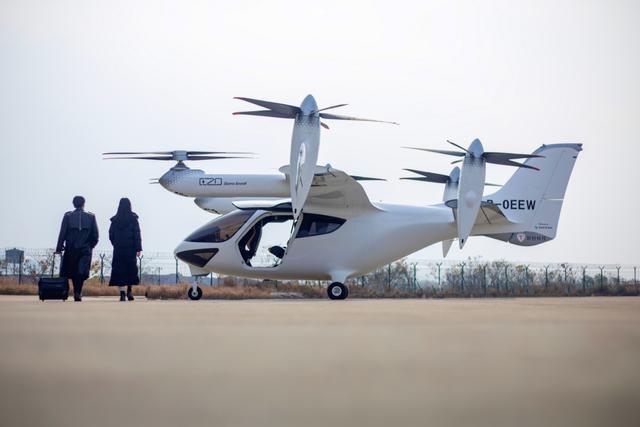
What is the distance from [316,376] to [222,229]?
669 inches

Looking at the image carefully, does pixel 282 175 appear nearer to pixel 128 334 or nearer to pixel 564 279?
pixel 128 334

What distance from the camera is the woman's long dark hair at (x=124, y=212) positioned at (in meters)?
18.7

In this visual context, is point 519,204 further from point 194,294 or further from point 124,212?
point 124,212

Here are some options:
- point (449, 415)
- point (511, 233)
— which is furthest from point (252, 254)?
point (449, 415)

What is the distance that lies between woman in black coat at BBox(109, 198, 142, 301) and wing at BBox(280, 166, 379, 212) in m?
3.51

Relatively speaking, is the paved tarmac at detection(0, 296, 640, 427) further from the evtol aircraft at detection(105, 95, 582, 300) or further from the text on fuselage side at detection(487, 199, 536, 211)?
the text on fuselage side at detection(487, 199, 536, 211)

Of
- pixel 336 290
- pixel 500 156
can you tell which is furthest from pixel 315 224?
pixel 500 156

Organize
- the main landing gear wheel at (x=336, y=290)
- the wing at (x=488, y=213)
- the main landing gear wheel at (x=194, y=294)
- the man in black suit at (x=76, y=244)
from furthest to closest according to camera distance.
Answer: the wing at (x=488, y=213) < the main landing gear wheel at (x=336, y=290) < the main landing gear wheel at (x=194, y=294) < the man in black suit at (x=76, y=244)

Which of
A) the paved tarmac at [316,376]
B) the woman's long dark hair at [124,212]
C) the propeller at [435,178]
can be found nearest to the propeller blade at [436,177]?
the propeller at [435,178]

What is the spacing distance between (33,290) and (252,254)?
199 inches

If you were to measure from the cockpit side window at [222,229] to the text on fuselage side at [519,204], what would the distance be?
28.6 ft

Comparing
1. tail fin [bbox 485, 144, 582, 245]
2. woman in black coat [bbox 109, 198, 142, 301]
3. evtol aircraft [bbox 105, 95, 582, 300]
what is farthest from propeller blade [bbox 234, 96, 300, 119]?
tail fin [bbox 485, 144, 582, 245]

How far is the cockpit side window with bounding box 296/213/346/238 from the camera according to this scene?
21.6 meters

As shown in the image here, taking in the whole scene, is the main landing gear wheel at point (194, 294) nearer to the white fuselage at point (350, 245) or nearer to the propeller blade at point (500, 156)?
the white fuselage at point (350, 245)
